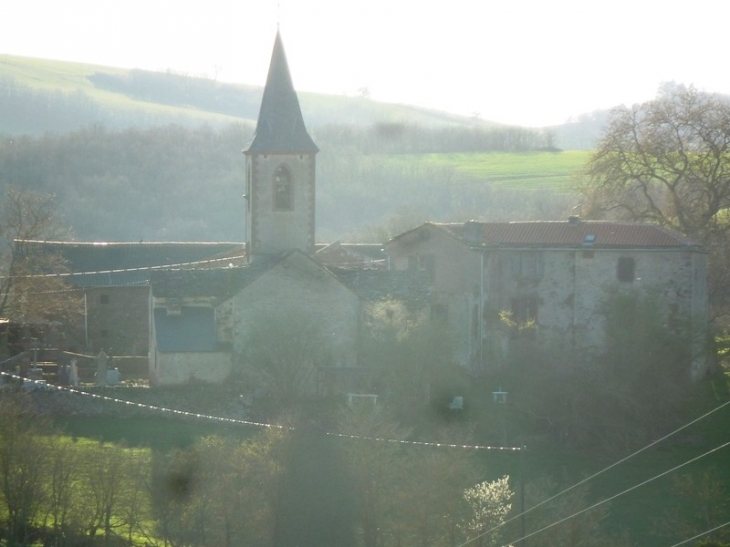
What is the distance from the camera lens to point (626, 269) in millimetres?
38438

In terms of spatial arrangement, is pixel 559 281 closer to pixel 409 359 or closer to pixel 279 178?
pixel 409 359

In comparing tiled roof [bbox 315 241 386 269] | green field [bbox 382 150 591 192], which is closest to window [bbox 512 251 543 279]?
tiled roof [bbox 315 241 386 269]

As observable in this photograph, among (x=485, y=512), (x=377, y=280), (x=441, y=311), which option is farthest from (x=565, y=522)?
(x=441, y=311)

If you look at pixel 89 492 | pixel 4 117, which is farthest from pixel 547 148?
pixel 89 492

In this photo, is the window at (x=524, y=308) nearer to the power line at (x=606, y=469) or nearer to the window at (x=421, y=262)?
the window at (x=421, y=262)

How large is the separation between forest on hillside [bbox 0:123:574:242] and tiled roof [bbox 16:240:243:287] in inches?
730

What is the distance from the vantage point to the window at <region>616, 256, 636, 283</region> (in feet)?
126

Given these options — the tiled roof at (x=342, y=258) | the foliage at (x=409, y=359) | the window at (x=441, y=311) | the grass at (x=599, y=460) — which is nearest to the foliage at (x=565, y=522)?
the grass at (x=599, y=460)

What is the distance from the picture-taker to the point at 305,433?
27156 mm

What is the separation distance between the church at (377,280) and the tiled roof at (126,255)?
729 centimetres

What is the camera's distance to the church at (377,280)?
115 ft

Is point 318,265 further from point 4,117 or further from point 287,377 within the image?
point 4,117

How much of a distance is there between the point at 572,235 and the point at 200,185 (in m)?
49.2

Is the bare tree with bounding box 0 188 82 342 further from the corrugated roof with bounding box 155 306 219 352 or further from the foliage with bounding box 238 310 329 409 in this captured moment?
the foliage with bounding box 238 310 329 409
